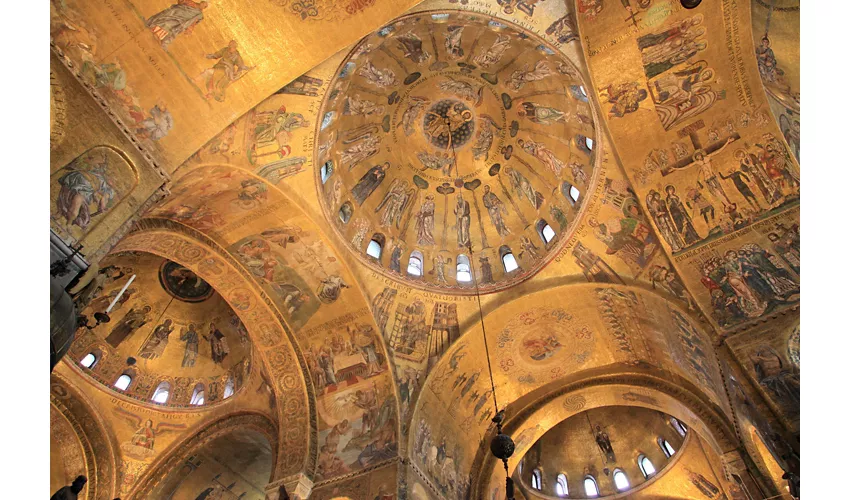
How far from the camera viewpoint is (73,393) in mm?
13750

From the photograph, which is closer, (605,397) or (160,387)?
(605,397)

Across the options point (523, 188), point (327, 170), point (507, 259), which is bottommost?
point (507, 259)

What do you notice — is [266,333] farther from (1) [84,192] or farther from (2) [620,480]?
(2) [620,480]

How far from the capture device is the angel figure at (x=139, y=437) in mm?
14188

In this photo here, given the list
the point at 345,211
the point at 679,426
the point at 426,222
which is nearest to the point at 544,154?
the point at 426,222

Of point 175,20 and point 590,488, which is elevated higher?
point 175,20

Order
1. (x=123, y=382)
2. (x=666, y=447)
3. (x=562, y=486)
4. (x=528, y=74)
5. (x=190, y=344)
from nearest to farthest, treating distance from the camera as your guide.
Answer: (x=528, y=74) < (x=123, y=382) < (x=190, y=344) < (x=666, y=447) < (x=562, y=486)

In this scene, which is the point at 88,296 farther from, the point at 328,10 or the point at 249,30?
the point at 328,10

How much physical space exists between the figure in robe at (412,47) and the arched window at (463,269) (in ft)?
18.1

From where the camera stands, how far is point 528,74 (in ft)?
43.7

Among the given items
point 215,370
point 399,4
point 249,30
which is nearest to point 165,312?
point 215,370

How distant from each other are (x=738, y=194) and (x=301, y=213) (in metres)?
9.17

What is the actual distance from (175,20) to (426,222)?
8.92 m

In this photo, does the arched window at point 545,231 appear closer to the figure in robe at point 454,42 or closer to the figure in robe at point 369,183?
the figure in robe at point 369,183
